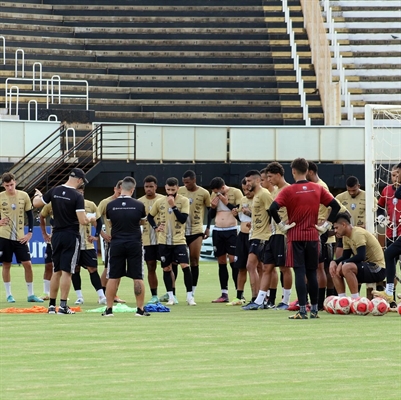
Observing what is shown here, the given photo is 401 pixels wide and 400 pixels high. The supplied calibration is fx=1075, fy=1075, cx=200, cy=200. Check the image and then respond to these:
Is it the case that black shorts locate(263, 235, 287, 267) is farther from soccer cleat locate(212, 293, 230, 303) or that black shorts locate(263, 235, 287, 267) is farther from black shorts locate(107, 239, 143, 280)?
soccer cleat locate(212, 293, 230, 303)

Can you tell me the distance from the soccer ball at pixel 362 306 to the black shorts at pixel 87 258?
493 centimetres

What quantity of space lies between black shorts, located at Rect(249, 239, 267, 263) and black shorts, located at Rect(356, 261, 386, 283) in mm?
1579

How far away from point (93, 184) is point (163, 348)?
2054 cm

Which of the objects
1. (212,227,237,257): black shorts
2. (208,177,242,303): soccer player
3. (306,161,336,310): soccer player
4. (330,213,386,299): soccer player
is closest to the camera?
(330,213,386,299): soccer player

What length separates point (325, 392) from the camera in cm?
795

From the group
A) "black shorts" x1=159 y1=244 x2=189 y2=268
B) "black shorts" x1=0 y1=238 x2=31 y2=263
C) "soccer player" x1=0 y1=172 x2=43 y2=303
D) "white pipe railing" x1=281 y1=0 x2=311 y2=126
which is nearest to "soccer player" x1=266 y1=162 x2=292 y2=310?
"black shorts" x1=159 y1=244 x2=189 y2=268

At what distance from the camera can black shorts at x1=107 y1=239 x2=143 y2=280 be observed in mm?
13953

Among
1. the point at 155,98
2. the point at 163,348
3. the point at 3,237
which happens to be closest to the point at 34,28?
the point at 155,98

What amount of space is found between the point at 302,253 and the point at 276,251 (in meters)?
1.50

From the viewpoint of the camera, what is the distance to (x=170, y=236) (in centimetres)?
1702

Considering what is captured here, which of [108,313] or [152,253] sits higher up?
[152,253]

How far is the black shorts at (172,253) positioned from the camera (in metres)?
16.9

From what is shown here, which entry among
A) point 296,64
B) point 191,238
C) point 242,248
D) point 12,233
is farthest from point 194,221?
point 296,64

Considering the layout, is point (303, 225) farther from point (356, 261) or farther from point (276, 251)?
point (276, 251)
